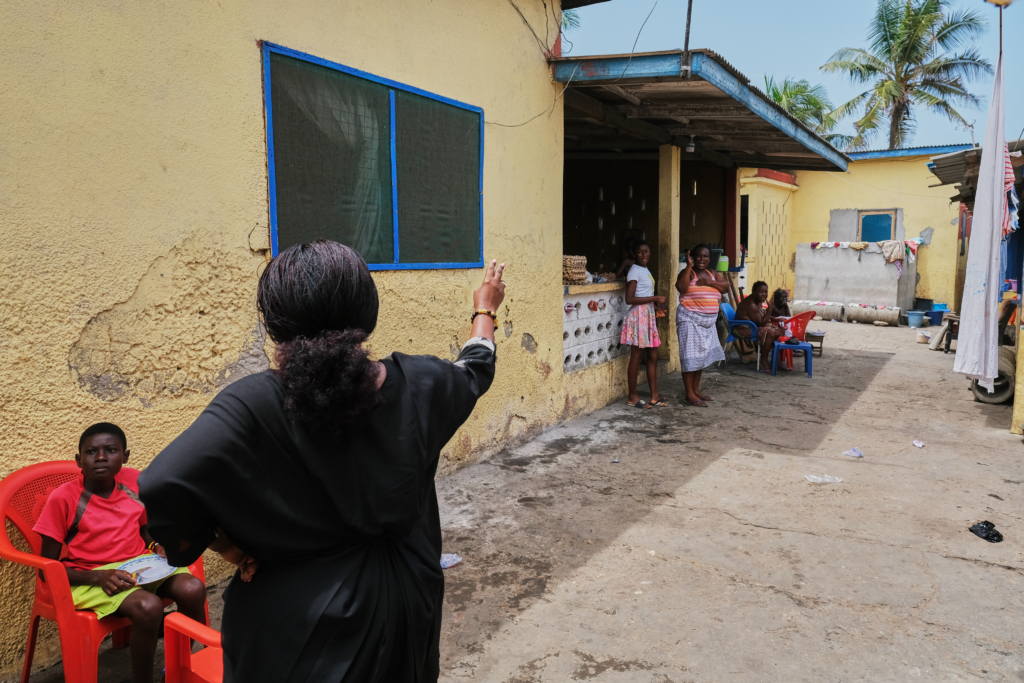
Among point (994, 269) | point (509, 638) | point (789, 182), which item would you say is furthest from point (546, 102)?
point (789, 182)

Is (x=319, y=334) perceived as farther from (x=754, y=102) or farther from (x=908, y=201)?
(x=908, y=201)

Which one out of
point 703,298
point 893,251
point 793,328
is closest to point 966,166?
point 793,328

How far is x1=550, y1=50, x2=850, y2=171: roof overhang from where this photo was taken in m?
5.33

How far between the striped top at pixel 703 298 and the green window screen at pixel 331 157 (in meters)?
3.75

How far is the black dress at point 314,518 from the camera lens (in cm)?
124

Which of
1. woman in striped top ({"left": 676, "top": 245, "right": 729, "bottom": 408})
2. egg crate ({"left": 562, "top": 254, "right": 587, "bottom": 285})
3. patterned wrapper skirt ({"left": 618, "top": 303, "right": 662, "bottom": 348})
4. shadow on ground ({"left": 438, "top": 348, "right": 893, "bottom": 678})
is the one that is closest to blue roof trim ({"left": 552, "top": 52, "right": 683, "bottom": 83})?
egg crate ({"left": 562, "top": 254, "right": 587, "bottom": 285})

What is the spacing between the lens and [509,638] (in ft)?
9.69

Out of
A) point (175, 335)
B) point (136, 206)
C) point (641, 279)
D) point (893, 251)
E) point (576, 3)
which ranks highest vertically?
point (576, 3)

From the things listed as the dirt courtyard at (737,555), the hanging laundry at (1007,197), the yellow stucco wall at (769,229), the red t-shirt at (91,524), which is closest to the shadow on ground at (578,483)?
the dirt courtyard at (737,555)

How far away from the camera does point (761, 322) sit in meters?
9.23

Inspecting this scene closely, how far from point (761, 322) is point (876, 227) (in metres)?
10.9

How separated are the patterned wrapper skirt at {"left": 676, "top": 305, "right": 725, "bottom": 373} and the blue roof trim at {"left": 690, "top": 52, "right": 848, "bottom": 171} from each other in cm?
192

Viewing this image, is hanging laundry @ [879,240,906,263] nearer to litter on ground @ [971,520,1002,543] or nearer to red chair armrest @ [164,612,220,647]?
litter on ground @ [971,520,1002,543]

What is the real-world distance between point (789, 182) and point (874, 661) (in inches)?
681
